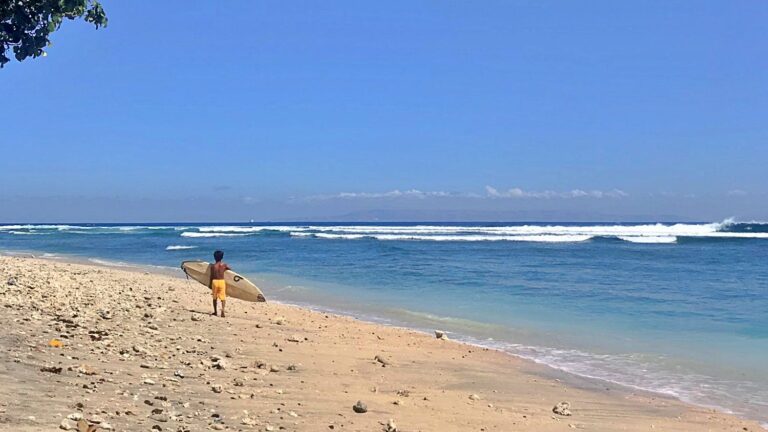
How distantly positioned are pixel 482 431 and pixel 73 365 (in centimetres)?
394

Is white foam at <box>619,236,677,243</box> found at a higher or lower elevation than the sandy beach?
higher

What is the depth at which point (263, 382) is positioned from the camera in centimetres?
647

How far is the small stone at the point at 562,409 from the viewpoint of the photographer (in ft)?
20.7

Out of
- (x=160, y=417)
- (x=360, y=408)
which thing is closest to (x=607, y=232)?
(x=360, y=408)

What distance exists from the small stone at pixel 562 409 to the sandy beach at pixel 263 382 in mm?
66

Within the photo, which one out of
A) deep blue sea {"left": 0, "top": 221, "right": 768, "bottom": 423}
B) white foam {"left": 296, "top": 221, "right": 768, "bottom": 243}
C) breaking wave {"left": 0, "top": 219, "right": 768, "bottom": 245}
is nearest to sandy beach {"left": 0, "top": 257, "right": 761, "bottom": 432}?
deep blue sea {"left": 0, "top": 221, "right": 768, "bottom": 423}

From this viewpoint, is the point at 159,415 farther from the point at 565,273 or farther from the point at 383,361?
the point at 565,273

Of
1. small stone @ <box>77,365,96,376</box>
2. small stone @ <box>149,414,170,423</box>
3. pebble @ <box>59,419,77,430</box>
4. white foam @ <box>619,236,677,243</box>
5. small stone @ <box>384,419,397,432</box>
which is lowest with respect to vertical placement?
small stone @ <box>384,419,397,432</box>

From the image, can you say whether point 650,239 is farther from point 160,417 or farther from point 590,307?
point 160,417

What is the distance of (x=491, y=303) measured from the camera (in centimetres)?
1495

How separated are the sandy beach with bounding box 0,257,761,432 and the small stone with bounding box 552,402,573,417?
0.22ft

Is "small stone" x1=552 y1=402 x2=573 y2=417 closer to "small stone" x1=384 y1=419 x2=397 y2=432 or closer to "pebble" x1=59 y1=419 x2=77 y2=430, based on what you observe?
"small stone" x1=384 y1=419 x2=397 y2=432

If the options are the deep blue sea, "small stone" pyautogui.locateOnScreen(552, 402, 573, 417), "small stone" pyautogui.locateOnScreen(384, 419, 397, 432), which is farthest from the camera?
the deep blue sea

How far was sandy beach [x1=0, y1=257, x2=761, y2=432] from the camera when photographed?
16.4 ft
